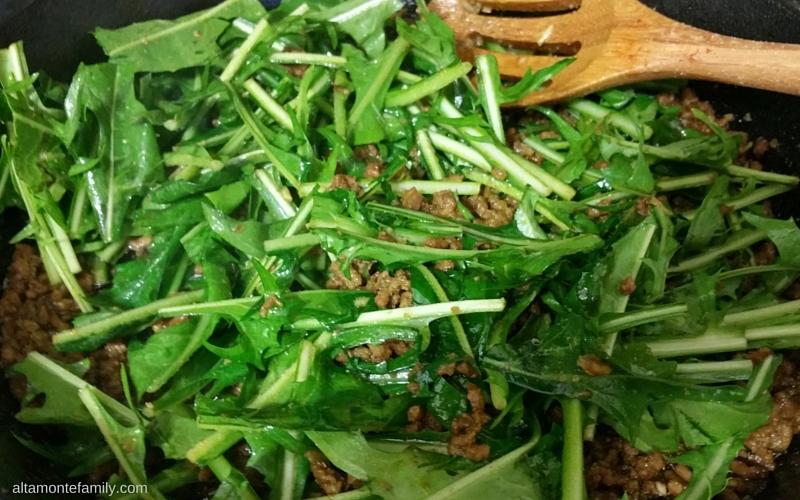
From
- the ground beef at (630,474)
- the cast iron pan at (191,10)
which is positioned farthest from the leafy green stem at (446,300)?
the cast iron pan at (191,10)

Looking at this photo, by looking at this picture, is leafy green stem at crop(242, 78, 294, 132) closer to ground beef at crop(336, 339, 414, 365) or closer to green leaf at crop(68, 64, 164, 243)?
green leaf at crop(68, 64, 164, 243)


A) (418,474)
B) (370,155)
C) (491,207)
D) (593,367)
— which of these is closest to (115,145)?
(370,155)

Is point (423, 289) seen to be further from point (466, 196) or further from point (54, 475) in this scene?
point (54, 475)

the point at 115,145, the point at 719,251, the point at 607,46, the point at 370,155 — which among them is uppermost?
the point at 607,46

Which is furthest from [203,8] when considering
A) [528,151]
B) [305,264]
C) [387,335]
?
[387,335]

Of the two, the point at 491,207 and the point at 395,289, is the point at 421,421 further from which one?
the point at 491,207
